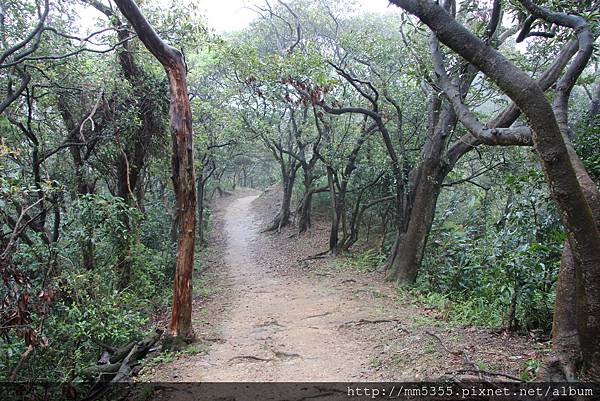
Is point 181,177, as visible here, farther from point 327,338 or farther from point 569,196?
point 569,196

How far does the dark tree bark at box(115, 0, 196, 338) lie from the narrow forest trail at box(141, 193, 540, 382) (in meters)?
0.67

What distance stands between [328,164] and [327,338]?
307 inches

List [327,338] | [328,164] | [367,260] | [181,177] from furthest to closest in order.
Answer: [328,164] < [367,260] < [327,338] < [181,177]

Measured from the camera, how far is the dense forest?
333cm

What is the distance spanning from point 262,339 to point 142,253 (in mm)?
4481

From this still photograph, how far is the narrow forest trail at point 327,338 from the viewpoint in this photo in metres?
4.87

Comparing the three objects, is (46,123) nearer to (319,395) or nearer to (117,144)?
(117,144)

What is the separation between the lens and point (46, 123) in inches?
328

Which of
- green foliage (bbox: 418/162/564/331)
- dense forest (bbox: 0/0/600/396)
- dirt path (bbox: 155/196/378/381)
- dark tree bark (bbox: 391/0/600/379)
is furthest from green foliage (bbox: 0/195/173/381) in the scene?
green foliage (bbox: 418/162/564/331)

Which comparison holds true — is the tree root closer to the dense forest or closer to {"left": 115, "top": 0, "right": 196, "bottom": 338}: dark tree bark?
the dense forest

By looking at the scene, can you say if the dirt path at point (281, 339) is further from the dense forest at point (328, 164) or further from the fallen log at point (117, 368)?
the dense forest at point (328, 164)

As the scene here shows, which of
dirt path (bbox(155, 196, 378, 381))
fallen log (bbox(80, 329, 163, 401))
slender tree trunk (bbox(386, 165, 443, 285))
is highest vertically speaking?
slender tree trunk (bbox(386, 165, 443, 285))

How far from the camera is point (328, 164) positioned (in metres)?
13.5

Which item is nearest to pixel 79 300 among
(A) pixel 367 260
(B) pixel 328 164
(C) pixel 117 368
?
(C) pixel 117 368
